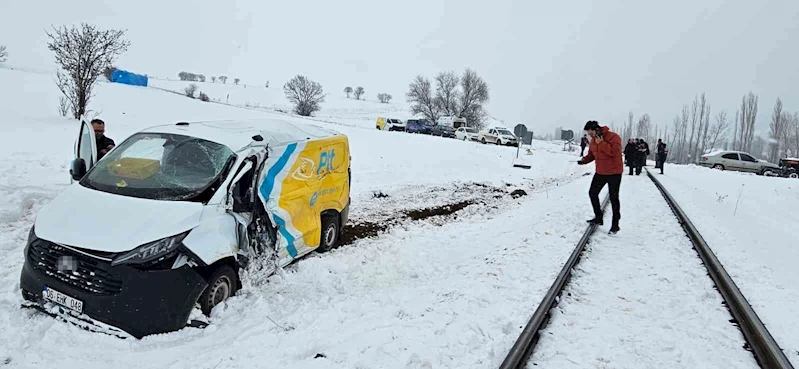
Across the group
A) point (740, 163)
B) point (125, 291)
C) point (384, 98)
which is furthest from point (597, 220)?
point (384, 98)

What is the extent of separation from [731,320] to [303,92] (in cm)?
7521

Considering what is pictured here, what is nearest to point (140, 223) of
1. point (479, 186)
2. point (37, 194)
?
point (37, 194)

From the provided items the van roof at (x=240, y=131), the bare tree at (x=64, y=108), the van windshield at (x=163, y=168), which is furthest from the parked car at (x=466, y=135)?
Result: the van windshield at (x=163, y=168)

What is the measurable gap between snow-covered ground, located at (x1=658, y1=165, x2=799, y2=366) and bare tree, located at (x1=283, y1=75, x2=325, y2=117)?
64.4 metres

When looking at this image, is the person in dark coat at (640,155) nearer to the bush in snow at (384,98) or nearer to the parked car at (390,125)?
the parked car at (390,125)

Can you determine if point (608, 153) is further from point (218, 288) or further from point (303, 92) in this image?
point (303, 92)

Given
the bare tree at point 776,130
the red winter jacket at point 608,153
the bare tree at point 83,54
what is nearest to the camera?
the red winter jacket at point 608,153

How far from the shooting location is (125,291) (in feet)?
12.5

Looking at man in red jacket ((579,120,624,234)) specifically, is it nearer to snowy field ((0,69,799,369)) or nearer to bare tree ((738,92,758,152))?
snowy field ((0,69,799,369))

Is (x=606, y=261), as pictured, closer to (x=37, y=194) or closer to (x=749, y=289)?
(x=749, y=289)

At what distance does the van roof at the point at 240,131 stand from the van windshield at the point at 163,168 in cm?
12

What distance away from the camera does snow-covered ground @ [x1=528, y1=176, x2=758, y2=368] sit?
379 centimetres

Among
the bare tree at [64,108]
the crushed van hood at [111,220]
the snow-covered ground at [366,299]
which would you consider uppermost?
the bare tree at [64,108]

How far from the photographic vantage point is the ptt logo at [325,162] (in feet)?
20.9
